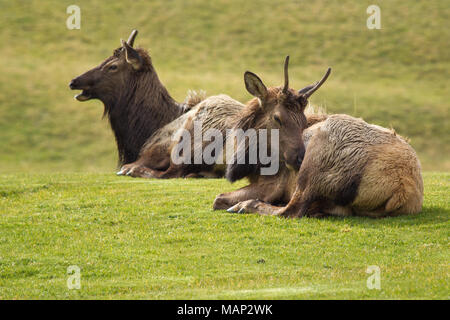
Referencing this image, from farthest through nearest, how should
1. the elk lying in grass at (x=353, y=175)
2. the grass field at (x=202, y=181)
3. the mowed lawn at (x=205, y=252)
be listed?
1. the elk lying in grass at (x=353, y=175)
2. the grass field at (x=202, y=181)
3. the mowed lawn at (x=205, y=252)

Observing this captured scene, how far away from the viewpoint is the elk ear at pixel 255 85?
1049cm

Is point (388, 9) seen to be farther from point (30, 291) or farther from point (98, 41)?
point (30, 291)

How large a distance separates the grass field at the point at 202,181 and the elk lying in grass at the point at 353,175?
0.26m

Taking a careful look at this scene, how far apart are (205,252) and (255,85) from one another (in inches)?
116

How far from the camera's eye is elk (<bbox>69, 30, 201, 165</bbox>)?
15.6 m

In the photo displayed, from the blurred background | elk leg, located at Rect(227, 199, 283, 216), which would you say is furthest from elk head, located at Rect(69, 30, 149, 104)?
the blurred background

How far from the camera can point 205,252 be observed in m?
8.82

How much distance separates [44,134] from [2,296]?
101 feet

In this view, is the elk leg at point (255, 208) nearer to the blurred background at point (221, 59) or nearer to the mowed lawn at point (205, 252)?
the mowed lawn at point (205, 252)

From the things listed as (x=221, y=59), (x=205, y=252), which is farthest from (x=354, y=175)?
(x=221, y=59)
